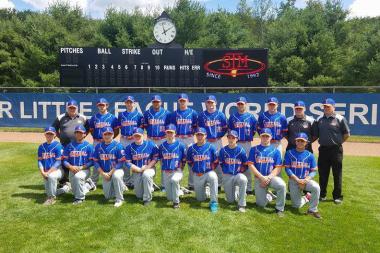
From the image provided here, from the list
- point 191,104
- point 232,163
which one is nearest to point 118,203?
point 232,163

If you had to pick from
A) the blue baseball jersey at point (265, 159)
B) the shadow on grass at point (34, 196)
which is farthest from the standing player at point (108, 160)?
the blue baseball jersey at point (265, 159)

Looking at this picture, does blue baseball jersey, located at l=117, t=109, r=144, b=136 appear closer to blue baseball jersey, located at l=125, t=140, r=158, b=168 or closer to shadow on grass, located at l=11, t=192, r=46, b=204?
blue baseball jersey, located at l=125, t=140, r=158, b=168

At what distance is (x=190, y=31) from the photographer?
86.9 feet

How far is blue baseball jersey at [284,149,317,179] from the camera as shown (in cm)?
645

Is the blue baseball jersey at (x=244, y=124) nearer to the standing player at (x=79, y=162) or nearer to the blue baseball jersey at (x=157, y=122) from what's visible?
the blue baseball jersey at (x=157, y=122)

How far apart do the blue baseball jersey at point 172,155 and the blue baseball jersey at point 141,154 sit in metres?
0.19

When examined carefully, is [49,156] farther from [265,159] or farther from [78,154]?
[265,159]

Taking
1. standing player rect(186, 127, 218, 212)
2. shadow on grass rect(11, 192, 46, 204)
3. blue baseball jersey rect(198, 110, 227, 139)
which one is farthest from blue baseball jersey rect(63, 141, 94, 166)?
blue baseball jersey rect(198, 110, 227, 139)

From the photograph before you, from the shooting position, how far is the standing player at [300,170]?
634cm

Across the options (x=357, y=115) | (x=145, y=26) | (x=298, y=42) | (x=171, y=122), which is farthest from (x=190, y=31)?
(x=171, y=122)

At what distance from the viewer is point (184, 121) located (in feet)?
25.2

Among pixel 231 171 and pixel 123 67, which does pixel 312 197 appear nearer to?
pixel 231 171

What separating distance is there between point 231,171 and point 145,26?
798 inches

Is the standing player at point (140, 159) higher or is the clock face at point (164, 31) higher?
the clock face at point (164, 31)
